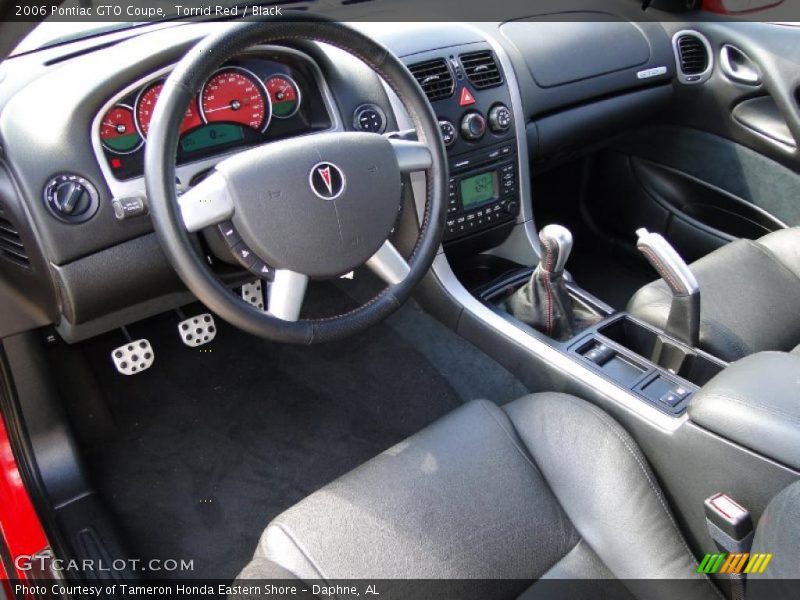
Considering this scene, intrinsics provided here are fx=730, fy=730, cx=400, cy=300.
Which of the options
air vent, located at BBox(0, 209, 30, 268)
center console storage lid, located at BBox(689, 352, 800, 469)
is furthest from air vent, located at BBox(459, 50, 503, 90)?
air vent, located at BBox(0, 209, 30, 268)

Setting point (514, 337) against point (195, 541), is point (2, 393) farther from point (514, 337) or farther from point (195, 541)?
point (514, 337)

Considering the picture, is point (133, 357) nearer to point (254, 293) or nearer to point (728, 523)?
point (254, 293)

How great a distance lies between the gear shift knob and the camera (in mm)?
1557

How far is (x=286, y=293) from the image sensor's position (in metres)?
1.17

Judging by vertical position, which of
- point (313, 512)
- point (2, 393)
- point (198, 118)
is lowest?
point (313, 512)

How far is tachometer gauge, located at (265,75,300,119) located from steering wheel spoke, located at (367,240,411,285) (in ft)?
1.34

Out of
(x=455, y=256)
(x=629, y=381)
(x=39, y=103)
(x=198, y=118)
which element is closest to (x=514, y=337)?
(x=629, y=381)

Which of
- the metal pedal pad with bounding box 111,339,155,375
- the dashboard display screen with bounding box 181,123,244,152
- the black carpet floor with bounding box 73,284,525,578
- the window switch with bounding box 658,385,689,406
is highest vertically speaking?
the dashboard display screen with bounding box 181,123,244,152

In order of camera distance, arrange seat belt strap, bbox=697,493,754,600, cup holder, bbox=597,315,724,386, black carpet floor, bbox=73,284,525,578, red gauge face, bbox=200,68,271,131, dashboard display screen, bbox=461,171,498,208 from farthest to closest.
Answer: dashboard display screen, bbox=461,171,498,208, black carpet floor, bbox=73,284,525,578, cup holder, bbox=597,315,724,386, red gauge face, bbox=200,68,271,131, seat belt strap, bbox=697,493,754,600

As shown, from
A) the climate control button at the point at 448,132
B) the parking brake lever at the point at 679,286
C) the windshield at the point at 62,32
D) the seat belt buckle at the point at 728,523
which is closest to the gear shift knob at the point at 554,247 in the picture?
the parking brake lever at the point at 679,286

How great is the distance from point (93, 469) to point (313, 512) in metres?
0.92

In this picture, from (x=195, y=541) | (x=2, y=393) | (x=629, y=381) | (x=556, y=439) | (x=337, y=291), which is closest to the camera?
(x=556, y=439)

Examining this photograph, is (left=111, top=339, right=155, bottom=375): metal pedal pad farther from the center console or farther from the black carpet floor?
the center console

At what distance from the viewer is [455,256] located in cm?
202
